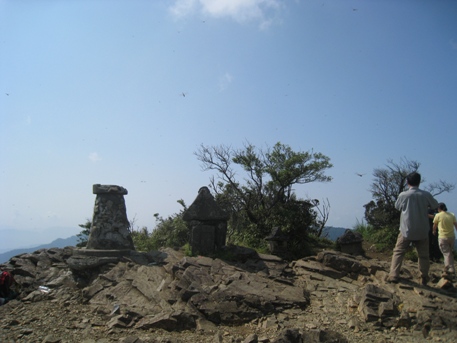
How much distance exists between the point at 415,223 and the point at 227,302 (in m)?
3.81

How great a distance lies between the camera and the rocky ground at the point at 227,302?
5309 mm

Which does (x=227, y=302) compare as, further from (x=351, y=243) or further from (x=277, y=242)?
(x=351, y=243)

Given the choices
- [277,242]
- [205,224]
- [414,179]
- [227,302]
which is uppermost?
[414,179]

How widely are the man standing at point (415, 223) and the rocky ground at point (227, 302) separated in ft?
1.23

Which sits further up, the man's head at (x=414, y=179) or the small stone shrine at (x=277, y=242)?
the man's head at (x=414, y=179)

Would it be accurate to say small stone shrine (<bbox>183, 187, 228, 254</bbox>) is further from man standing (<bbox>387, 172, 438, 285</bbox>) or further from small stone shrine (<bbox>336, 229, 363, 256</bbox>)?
man standing (<bbox>387, 172, 438, 285</bbox>)

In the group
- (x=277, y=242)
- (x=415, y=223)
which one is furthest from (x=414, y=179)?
(x=277, y=242)

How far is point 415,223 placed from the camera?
21.2 ft

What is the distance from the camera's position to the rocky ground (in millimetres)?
5309

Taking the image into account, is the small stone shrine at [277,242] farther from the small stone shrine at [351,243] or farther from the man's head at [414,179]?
the man's head at [414,179]

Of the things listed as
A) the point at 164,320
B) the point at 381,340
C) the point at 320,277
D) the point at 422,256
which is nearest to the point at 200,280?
the point at 164,320

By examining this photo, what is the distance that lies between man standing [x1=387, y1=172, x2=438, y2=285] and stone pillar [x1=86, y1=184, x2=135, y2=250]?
6.76 m

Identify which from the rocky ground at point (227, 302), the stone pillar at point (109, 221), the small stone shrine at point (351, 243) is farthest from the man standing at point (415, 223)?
the stone pillar at point (109, 221)

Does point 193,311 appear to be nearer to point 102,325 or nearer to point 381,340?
point 102,325
